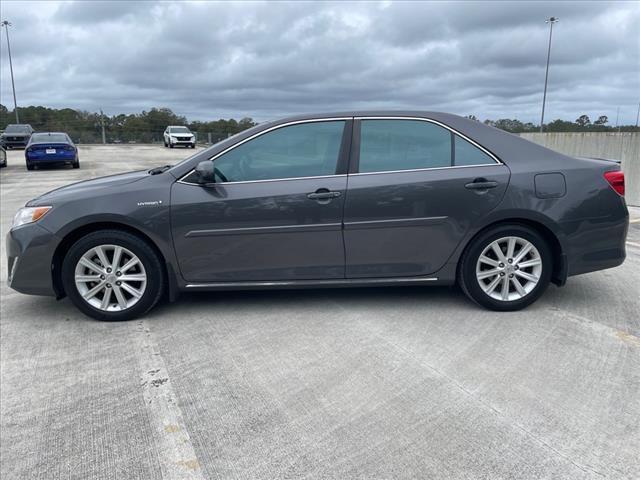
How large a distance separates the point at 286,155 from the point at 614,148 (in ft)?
32.0

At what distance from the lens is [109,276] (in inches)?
168

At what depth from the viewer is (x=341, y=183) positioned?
4.19m

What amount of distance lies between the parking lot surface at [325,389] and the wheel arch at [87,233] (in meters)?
0.33

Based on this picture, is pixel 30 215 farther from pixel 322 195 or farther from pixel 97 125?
pixel 97 125

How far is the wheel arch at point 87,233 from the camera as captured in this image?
4.24m

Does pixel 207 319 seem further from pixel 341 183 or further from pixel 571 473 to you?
pixel 571 473

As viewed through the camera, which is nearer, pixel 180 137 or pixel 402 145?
pixel 402 145

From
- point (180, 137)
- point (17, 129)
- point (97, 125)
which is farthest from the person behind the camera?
point (97, 125)

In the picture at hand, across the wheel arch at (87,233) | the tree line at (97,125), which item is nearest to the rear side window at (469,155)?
the wheel arch at (87,233)

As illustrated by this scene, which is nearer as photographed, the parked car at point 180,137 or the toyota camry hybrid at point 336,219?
the toyota camry hybrid at point 336,219

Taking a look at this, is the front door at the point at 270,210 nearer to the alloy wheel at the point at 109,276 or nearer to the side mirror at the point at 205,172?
the side mirror at the point at 205,172

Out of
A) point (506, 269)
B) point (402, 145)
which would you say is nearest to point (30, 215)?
point (402, 145)

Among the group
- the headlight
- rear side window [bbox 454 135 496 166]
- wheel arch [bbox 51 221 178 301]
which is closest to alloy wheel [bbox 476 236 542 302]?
rear side window [bbox 454 135 496 166]

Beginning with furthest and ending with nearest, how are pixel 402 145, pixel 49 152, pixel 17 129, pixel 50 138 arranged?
pixel 17 129 < pixel 50 138 < pixel 49 152 < pixel 402 145
